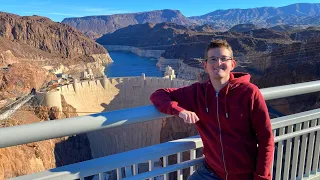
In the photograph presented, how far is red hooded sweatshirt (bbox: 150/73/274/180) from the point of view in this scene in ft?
4.84

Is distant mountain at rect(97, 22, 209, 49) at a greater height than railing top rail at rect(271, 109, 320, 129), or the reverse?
distant mountain at rect(97, 22, 209, 49)

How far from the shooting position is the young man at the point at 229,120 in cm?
148

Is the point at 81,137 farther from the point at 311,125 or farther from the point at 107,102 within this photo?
the point at 311,125

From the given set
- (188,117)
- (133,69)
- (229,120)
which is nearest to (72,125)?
(188,117)

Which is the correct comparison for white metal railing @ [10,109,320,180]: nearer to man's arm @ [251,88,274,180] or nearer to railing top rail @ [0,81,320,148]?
railing top rail @ [0,81,320,148]

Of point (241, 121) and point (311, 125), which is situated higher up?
point (241, 121)

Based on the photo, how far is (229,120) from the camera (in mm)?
1494

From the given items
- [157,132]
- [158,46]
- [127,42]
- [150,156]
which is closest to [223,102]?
[150,156]

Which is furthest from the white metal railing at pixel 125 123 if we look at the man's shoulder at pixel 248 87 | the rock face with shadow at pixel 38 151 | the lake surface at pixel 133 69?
the lake surface at pixel 133 69

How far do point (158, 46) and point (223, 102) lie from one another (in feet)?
292

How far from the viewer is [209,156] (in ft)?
5.32

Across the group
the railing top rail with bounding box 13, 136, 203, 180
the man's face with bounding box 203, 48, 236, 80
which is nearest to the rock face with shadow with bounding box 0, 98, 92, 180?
the railing top rail with bounding box 13, 136, 203, 180

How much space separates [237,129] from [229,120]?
0.07 meters

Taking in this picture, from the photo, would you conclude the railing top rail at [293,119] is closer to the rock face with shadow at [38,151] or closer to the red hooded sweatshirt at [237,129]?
the red hooded sweatshirt at [237,129]
